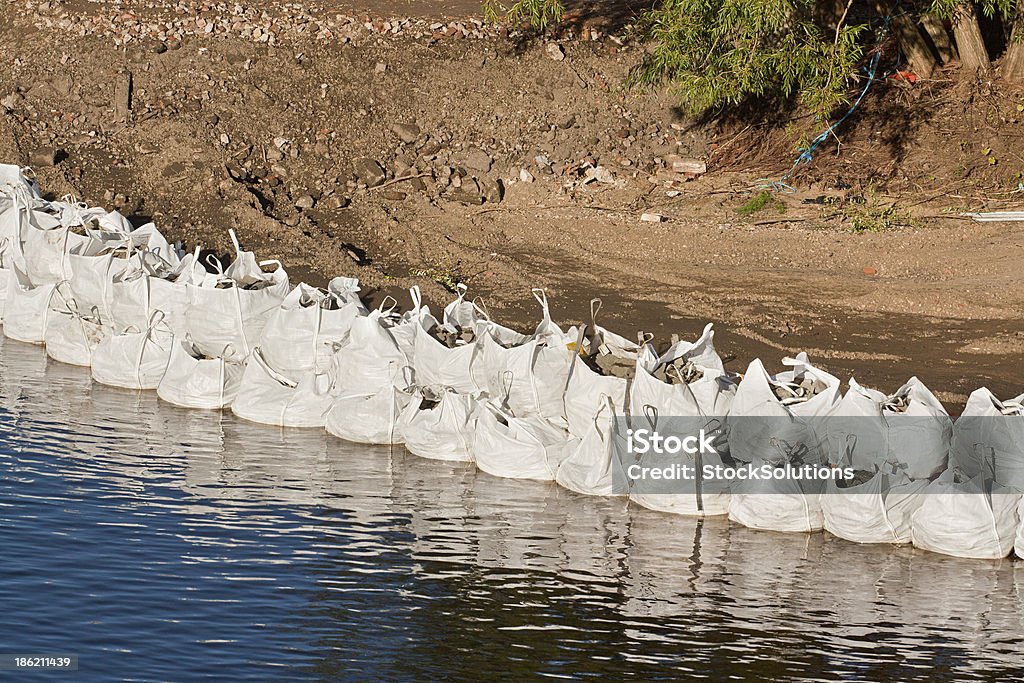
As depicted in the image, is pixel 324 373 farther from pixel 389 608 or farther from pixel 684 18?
pixel 684 18

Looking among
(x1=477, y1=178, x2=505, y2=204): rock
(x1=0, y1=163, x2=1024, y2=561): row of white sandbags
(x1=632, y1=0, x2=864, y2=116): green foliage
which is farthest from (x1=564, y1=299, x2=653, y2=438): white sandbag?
(x1=477, y1=178, x2=505, y2=204): rock

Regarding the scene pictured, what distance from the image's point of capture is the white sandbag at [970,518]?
7555 millimetres

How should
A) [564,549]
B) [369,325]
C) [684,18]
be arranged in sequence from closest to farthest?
[564,549]
[369,325]
[684,18]

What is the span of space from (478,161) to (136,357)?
5720 millimetres

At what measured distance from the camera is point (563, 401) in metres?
8.88

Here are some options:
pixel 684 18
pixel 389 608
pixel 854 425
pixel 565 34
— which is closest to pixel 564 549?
pixel 389 608

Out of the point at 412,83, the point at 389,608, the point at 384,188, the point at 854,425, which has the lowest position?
the point at 389,608

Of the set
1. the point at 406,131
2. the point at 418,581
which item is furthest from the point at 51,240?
the point at 418,581

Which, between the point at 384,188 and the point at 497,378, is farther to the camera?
the point at 384,188

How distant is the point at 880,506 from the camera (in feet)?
25.5

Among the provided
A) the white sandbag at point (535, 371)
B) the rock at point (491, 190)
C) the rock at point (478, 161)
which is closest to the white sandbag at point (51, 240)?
the white sandbag at point (535, 371)

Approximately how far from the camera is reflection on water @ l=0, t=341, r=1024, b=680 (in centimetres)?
629

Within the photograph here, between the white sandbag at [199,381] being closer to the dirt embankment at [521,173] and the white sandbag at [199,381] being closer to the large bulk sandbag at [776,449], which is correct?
the dirt embankment at [521,173]

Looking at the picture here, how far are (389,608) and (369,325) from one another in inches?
122
